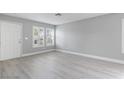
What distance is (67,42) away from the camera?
6809 mm

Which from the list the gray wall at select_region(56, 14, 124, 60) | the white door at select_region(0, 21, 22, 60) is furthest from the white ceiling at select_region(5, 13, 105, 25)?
the white door at select_region(0, 21, 22, 60)

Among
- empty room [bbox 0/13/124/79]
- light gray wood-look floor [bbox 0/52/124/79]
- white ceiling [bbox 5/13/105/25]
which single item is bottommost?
light gray wood-look floor [bbox 0/52/124/79]

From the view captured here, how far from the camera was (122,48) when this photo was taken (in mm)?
3924

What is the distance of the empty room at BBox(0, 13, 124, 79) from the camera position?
364 centimetres

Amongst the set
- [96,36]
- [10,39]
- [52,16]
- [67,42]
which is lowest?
[67,42]

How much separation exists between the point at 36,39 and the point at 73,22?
296 cm

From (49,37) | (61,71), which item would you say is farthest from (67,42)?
(61,71)

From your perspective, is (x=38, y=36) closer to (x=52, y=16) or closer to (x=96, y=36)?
(x=52, y=16)

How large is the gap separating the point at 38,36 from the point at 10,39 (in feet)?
6.71

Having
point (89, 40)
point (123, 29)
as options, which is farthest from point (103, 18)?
point (89, 40)

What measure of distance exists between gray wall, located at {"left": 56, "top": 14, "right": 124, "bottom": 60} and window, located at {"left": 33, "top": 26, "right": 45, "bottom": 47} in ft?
5.81

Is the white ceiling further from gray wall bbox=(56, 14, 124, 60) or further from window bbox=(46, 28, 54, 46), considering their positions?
window bbox=(46, 28, 54, 46)
